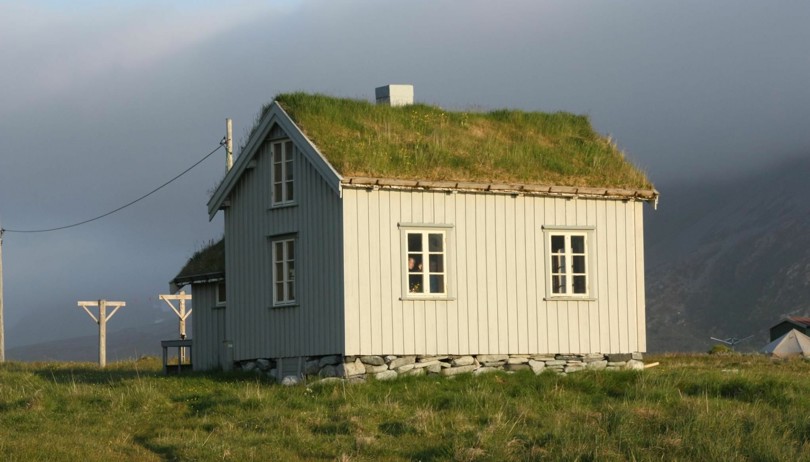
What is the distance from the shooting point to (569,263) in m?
31.3

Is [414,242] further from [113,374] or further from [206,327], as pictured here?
[113,374]

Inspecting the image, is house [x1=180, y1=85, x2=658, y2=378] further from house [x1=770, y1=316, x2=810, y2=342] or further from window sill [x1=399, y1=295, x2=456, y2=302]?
house [x1=770, y1=316, x2=810, y2=342]

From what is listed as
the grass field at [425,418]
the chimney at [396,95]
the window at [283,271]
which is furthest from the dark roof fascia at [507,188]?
the chimney at [396,95]

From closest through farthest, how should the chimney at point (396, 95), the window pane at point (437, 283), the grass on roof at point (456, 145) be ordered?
the window pane at point (437, 283)
the grass on roof at point (456, 145)
the chimney at point (396, 95)

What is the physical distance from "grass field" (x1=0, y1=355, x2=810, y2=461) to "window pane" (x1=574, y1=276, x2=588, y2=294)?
2385 millimetres

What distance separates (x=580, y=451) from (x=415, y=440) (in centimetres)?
299

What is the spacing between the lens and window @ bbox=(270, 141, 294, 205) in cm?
3112

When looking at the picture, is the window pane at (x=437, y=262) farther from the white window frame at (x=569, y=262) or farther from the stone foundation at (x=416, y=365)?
the white window frame at (x=569, y=262)

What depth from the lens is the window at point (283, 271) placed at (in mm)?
30875

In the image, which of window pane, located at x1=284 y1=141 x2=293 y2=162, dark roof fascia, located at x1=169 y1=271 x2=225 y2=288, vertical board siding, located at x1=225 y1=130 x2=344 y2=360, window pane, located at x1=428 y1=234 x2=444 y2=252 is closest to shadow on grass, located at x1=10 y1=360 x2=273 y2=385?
vertical board siding, located at x1=225 y1=130 x2=344 y2=360

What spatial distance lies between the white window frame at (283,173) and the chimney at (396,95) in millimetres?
4462

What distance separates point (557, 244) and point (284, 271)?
21.6 feet

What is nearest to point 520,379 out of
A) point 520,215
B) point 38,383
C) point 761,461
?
point 520,215

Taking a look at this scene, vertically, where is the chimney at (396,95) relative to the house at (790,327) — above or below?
above
